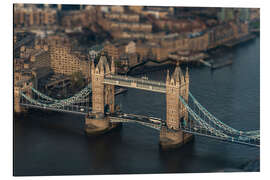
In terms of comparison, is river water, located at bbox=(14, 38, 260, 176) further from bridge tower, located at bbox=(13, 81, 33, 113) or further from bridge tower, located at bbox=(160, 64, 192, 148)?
bridge tower, located at bbox=(13, 81, 33, 113)

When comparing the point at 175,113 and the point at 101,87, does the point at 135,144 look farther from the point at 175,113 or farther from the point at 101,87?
the point at 101,87

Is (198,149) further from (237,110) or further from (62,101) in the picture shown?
(62,101)

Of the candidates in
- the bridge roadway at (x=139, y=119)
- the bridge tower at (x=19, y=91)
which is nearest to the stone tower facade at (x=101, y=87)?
the bridge roadway at (x=139, y=119)

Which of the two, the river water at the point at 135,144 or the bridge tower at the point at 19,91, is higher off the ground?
the bridge tower at the point at 19,91

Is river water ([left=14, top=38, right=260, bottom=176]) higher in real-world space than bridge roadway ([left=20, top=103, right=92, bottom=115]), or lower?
lower

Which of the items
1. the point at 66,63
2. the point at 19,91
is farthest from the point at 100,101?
A: the point at 66,63

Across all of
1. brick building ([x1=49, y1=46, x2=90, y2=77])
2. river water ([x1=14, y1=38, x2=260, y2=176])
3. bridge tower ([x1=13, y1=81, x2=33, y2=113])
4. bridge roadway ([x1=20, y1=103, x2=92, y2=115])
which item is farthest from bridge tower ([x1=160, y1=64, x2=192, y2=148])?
brick building ([x1=49, y1=46, x2=90, y2=77])

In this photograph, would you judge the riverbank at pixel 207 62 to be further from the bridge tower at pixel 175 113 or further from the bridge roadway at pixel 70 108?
the bridge tower at pixel 175 113
